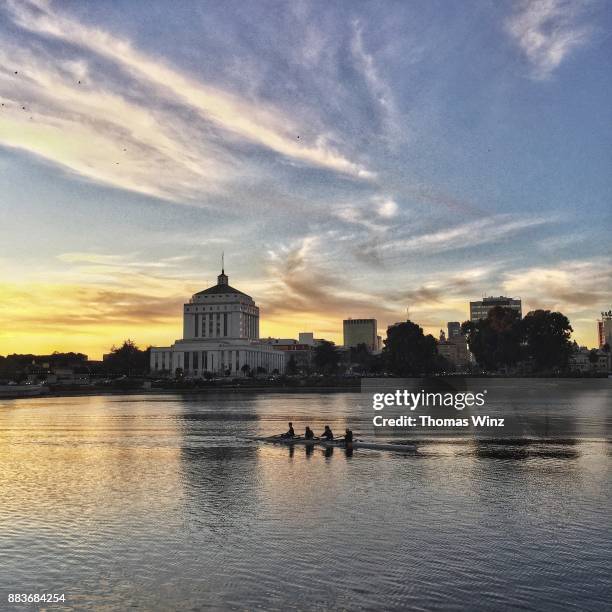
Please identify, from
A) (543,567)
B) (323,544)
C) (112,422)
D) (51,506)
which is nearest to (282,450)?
(51,506)

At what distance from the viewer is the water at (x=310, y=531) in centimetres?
2180

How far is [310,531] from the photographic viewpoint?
29.4 metres

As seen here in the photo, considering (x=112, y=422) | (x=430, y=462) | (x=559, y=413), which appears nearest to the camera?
(x=430, y=462)

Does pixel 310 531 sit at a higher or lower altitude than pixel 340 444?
lower

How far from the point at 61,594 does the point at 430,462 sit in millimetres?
34294

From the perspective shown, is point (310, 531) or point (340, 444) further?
point (340, 444)

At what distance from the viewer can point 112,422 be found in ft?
317

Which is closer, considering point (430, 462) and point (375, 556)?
point (375, 556)

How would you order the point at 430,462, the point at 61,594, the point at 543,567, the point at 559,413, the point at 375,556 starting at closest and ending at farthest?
the point at 61,594
the point at 543,567
the point at 375,556
the point at 430,462
the point at 559,413

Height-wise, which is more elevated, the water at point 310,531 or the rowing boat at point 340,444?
the rowing boat at point 340,444

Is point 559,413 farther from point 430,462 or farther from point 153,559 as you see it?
point 153,559

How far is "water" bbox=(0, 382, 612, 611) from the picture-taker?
858 inches

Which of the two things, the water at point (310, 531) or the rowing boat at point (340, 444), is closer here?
the water at point (310, 531)

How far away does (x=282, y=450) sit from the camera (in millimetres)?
59719
